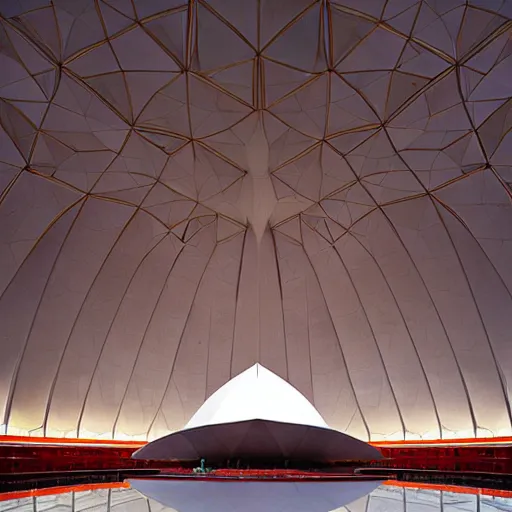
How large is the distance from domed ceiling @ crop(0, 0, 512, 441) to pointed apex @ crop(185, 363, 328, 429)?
1206cm

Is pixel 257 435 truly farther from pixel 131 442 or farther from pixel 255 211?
pixel 131 442

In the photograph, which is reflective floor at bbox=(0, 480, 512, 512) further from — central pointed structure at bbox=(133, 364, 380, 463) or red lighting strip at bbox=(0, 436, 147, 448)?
red lighting strip at bbox=(0, 436, 147, 448)

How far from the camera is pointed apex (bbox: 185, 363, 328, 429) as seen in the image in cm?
1272

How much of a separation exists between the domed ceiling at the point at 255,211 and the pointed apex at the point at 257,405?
12055mm

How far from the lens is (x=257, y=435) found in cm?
1270

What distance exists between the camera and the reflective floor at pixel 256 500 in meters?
8.27

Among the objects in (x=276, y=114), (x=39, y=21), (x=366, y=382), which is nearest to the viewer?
(x=39, y=21)

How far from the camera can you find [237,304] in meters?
30.4

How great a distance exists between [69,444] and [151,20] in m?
18.8

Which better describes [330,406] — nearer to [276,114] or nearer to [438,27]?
[276,114]

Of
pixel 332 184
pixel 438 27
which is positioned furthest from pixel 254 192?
pixel 438 27

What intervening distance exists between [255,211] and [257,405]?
16075mm

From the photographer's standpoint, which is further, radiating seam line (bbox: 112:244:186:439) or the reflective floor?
radiating seam line (bbox: 112:244:186:439)

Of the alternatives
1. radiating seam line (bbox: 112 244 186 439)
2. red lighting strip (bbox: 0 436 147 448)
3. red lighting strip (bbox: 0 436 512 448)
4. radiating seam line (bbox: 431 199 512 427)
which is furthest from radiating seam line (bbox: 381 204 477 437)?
red lighting strip (bbox: 0 436 147 448)
